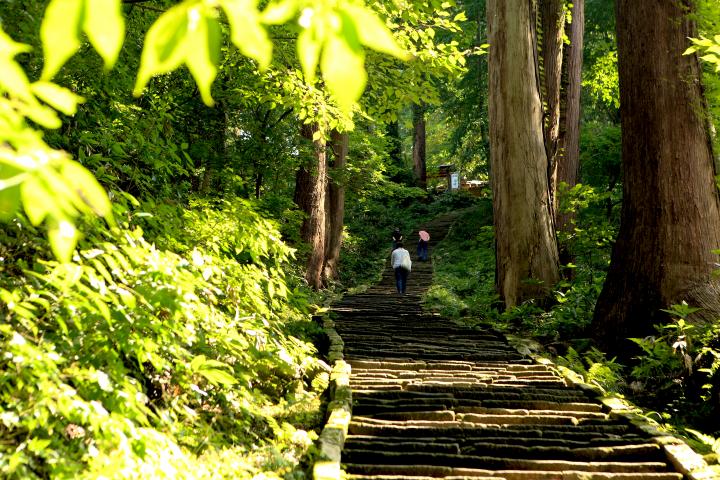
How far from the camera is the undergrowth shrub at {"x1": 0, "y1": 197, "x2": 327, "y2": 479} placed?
3.38 metres

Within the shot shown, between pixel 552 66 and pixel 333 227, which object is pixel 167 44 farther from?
pixel 333 227

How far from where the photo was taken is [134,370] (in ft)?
15.9

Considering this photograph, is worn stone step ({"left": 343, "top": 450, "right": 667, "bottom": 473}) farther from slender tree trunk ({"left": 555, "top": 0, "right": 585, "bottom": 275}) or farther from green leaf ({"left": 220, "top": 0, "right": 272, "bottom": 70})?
slender tree trunk ({"left": 555, "top": 0, "right": 585, "bottom": 275})

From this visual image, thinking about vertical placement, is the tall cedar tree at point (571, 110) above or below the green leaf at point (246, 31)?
above

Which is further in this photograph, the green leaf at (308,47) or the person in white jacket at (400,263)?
the person in white jacket at (400,263)

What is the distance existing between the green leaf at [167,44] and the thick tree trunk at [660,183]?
8.40 m

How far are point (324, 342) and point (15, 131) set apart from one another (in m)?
8.86

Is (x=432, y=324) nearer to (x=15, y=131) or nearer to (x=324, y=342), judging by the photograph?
(x=324, y=342)

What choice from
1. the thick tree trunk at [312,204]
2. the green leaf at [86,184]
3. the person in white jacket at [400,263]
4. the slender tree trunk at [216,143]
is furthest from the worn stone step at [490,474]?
the person in white jacket at [400,263]

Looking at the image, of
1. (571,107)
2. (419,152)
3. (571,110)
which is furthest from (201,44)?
(419,152)

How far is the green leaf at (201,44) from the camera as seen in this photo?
4.58ft

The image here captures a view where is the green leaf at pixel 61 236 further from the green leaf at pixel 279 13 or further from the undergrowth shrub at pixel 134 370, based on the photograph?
the undergrowth shrub at pixel 134 370

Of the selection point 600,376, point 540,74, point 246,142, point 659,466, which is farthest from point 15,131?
point 540,74

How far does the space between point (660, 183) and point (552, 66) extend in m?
7.47
